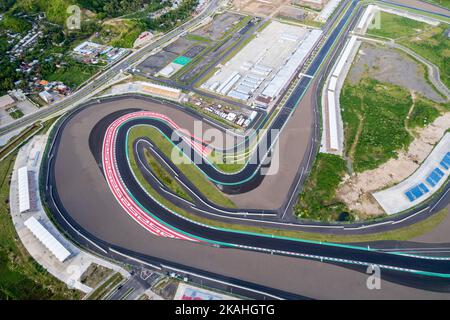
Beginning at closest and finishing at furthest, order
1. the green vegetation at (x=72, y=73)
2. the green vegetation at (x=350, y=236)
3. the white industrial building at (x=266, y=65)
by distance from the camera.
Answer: the green vegetation at (x=350, y=236) → the white industrial building at (x=266, y=65) → the green vegetation at (x=72, y=73)

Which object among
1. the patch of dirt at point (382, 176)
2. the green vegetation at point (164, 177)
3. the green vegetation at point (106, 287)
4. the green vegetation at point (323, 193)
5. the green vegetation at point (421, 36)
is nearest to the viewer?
the green vegetation at point (106, 287)

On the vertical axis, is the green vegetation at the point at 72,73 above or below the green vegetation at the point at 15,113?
above

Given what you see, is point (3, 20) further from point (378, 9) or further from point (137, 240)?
point (378, 9)

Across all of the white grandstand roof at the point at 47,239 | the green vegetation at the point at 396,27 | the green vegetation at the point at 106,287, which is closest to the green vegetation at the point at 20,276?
the green vegetation at the point at 106,287

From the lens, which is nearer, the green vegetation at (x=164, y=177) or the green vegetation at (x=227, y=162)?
the green vegetation at (x=164, y=177)

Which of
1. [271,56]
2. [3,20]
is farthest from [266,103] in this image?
[3,20]

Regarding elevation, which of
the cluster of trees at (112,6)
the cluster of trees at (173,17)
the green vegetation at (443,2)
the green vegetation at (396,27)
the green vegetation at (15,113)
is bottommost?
the green vegetation at (15,113)

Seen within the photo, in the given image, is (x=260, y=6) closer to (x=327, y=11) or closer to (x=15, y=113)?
(x=327, y=11)

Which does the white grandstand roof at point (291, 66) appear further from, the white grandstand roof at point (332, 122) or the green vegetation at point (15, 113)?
the green vegetation at point (15, 113)
